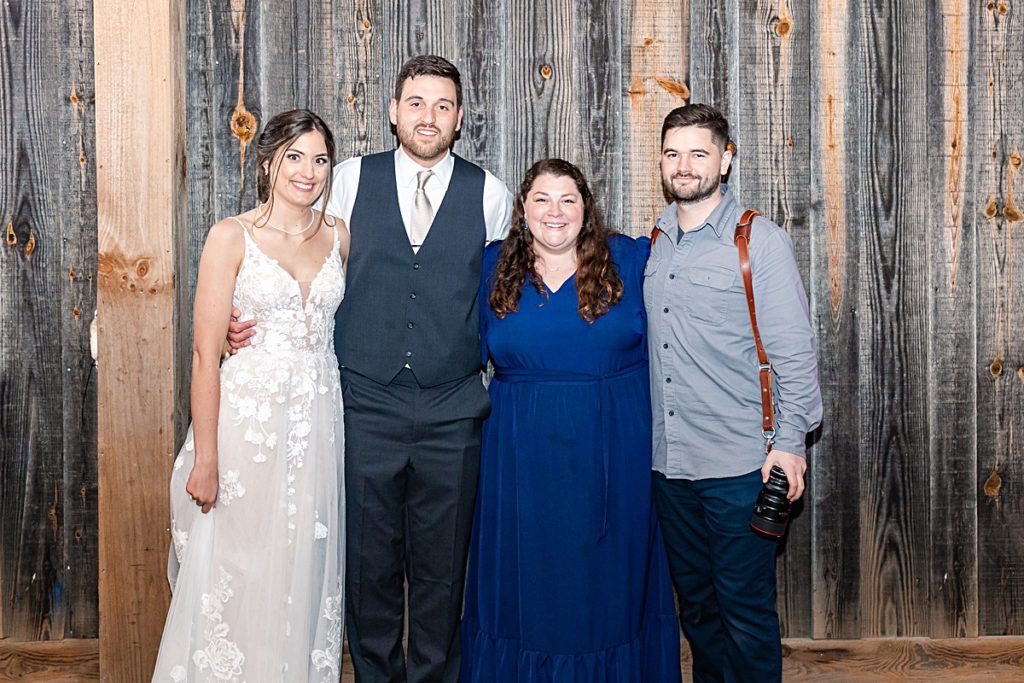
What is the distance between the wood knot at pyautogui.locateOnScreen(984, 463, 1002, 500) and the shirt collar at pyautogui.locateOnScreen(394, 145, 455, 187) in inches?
80.1

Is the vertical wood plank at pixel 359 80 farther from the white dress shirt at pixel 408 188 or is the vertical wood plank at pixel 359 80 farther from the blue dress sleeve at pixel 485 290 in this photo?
the blue dress sleeve at pixel 485 290

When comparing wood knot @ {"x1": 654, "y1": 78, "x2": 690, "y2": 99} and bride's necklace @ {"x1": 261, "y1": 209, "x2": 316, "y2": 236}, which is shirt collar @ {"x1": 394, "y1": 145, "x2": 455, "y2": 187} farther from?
wood knot @ {"x1": 654, "y1": 78, "x2": 690, "y2": 99}

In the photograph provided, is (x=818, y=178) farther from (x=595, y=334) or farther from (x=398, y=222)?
(x=398, y=222)

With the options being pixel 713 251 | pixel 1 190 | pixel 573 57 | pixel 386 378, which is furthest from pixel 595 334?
pixel 1 190

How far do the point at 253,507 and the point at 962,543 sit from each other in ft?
7.49

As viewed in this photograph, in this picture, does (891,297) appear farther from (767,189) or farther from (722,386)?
(722,386)

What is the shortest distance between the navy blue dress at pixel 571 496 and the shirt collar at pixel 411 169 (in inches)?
16.4

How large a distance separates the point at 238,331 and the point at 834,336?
1.86 metres

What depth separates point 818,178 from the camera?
2854 mm

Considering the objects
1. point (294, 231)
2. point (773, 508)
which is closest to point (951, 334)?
point (773, 508)

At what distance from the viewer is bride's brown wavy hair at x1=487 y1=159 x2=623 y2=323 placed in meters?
2.44

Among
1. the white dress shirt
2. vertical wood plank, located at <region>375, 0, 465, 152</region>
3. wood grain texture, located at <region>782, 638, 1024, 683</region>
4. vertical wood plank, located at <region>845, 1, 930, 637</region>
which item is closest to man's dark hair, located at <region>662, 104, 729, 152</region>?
the white dress shirt

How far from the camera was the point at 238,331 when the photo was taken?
229 centimetres

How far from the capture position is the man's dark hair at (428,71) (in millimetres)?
2523
